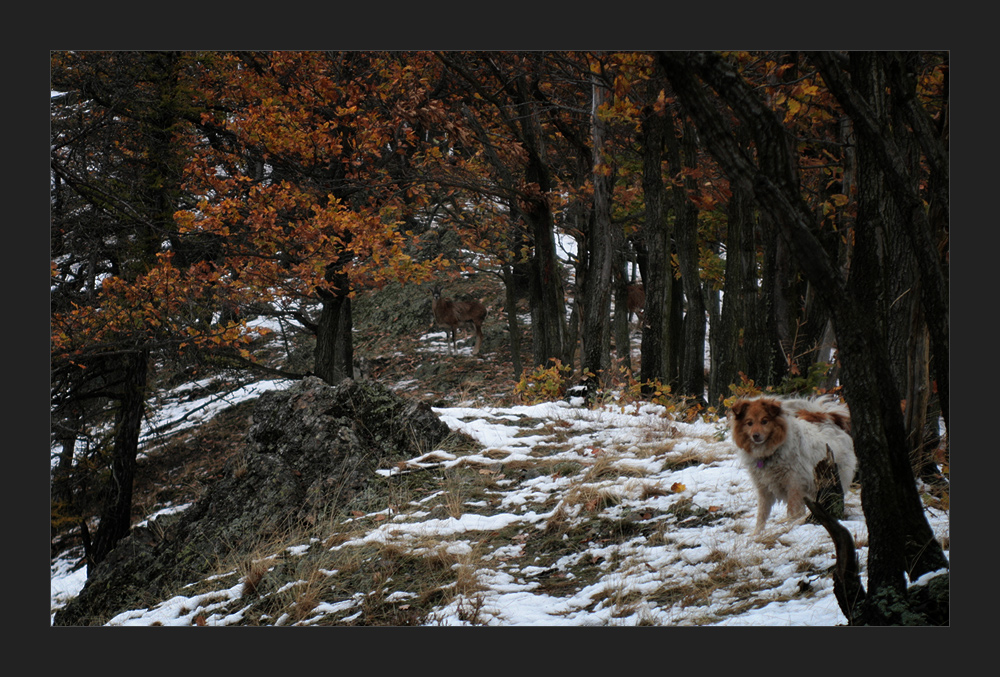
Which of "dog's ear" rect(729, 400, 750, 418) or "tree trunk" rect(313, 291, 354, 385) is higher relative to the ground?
"tree trunk" rect(313, 291, 354, 385)

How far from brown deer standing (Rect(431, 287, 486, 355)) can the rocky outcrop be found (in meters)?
12.1

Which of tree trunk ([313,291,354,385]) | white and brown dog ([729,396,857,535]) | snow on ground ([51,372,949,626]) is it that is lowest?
snow on ground ([51,372,949,626])

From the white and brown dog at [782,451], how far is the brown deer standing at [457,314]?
1503 cm

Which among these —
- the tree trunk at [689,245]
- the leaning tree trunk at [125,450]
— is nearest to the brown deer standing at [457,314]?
the tree trunk at [689,245]

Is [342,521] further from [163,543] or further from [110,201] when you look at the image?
[110,201]

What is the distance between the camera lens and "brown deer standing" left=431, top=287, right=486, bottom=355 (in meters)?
20.0

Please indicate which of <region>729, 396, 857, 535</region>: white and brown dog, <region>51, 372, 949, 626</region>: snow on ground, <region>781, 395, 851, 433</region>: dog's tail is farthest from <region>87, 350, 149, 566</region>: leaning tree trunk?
A: <region>781, 395, 851, 433</region>: dog's tail

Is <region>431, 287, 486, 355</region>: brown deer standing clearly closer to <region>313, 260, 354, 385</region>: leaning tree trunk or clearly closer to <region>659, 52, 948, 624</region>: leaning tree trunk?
<region>313, 260, 354, 385</region>: leaning tree trunk

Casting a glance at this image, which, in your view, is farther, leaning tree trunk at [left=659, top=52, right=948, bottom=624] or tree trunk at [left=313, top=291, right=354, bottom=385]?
tree trunk at [left=313, top=291, right=354, bottom=385]

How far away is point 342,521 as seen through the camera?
6.01 metres

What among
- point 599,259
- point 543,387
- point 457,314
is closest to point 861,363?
point 543,387

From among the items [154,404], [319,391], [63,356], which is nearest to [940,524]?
[319,391]

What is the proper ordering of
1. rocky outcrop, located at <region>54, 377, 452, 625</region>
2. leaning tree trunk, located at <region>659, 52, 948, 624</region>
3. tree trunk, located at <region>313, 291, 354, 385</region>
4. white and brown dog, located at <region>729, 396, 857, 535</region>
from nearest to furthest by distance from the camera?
leaning tree trunk, located at <region>659, 52, 948, 624</region>
white and brown dog, located at <region>729, 396, 857, 535</region>
rocky outcrop, located at <region>54, 377, 452, 625</region>
tree trunk, located at <region>313, 291, 354, 385</region>

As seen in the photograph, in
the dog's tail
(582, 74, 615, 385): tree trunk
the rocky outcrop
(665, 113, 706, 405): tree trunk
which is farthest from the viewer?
(582, 74, 615, 385): tree trunk
